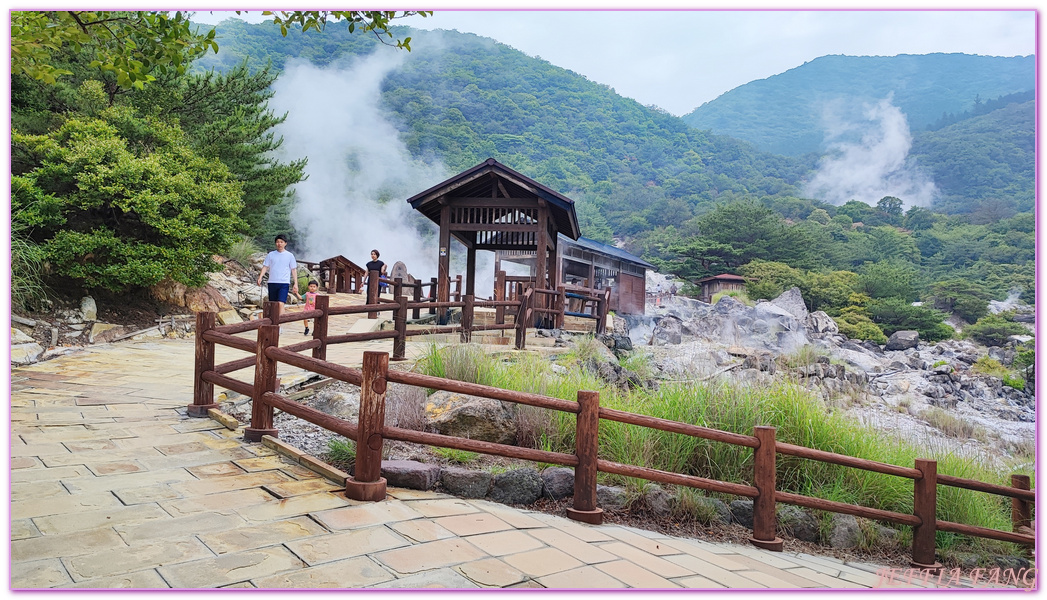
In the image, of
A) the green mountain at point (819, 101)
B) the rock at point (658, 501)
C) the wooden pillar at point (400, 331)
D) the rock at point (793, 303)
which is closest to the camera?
the rock at point (658, 501)

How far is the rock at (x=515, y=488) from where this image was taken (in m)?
4.01

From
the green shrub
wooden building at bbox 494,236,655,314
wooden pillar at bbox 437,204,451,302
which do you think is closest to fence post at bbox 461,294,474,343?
wooden pillar at bbox 437,204,451,302

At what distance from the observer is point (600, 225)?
52875 mm

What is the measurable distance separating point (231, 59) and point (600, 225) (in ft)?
111

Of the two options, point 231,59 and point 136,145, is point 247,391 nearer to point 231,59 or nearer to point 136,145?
point 136,145

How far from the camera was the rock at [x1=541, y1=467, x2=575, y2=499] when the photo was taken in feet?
13.7

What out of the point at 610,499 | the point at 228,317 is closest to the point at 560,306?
the point at 228,317

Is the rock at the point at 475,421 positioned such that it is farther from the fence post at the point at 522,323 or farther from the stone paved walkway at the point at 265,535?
the fence post at the point at 522,323

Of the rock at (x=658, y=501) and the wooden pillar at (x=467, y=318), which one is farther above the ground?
the wooden pillar at (x=467, y=318)

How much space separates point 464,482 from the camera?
3.85m

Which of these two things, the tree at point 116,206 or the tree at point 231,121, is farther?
the tree at point 231,121

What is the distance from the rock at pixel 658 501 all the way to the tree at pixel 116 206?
322 inches

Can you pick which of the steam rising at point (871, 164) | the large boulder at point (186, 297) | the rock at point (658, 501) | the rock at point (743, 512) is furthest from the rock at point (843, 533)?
the steam rising at point (871, 164)

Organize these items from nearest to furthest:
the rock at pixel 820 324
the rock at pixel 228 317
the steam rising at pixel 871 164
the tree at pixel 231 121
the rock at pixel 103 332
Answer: the rock at pixel 103 332, the rock at pixel 228 317, the tree at pixel 231 121, the rock at pixel 820 324, the steam rising at pixel 871 164
